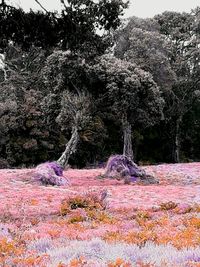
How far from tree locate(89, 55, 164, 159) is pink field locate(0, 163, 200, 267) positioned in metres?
9.72

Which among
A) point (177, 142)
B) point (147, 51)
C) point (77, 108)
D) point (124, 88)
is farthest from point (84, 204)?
point (177, 142)

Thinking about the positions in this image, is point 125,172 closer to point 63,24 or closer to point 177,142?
point 63,24

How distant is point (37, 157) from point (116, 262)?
3262cm

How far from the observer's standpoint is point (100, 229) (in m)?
8.09

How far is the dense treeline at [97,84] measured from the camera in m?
14.0

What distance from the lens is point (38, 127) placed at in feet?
119

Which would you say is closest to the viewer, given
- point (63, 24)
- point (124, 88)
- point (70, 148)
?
point (63, 24)

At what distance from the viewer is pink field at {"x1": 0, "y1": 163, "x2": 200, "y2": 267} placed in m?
5.30

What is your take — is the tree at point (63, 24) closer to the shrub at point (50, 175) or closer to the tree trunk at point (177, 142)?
the shrub at point (50, 175)

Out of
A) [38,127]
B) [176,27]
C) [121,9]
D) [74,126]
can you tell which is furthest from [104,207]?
[176,27]

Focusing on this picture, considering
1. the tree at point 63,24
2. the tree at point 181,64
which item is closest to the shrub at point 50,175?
the tree at point 63,24

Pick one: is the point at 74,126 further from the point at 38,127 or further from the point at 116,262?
the point at 116,262

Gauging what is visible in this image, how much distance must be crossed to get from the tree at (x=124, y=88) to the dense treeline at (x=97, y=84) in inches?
2.2

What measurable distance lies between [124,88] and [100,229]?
59.0ft
